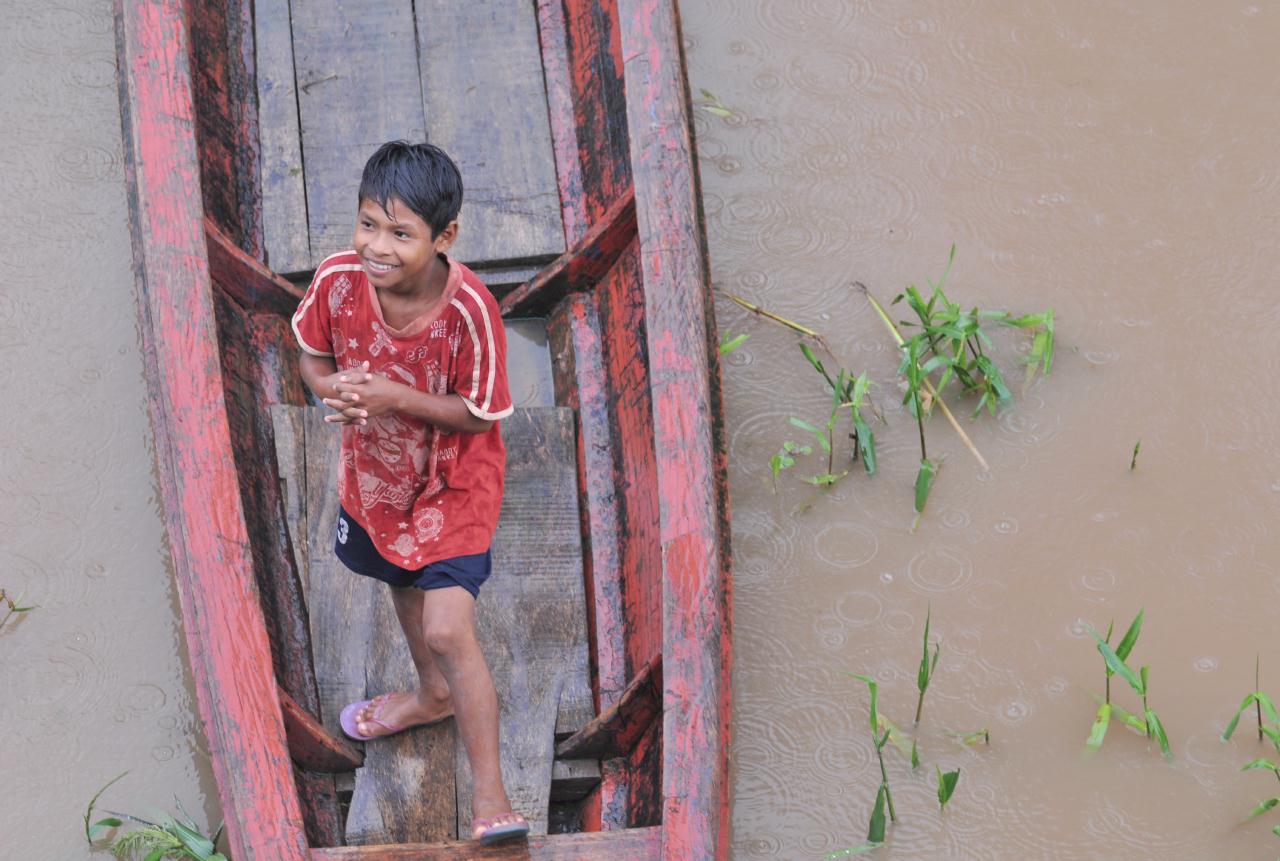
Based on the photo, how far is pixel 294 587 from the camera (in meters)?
3.19

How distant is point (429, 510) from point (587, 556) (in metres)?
0.65

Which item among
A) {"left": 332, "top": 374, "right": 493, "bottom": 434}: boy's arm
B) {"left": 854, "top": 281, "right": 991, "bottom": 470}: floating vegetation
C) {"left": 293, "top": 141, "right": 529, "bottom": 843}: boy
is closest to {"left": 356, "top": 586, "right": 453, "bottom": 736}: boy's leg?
{"left": 293, "top": 141, "right": 529, "bottom": 843}: boy

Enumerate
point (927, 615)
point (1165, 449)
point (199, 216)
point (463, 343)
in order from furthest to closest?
point (1165, 449) → point (927, 615) → point (199, 216) → point (463, 343)

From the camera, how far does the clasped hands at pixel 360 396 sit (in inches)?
98.8

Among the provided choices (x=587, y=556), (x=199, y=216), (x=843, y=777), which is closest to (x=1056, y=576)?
(x=843, y=777)

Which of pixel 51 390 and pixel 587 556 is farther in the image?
pixel 51 390

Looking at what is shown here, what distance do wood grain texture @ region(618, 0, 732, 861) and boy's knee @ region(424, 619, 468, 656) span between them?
1.09 ft

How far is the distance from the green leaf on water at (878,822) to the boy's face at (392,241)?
1.35 m

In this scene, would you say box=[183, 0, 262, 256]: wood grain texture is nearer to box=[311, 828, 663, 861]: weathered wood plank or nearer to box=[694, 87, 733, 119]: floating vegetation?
box=[694, 87, 733, 119]: floating vegetation

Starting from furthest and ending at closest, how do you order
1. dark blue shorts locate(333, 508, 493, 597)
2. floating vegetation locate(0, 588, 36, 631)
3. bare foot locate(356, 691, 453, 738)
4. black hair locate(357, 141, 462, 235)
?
floating vegetation locate(0, 588, 36, 631) < bare foot locate(356, 691, 453, 738) < dark blue shorts locate(333, 508, 493, 597) < black hair locate(357, 141, 462, 235)

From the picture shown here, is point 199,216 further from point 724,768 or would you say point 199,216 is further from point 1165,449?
point 1165,449

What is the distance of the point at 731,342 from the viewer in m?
3.90

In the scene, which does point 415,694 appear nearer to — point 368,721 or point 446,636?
point 368,721

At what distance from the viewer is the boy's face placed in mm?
2511
